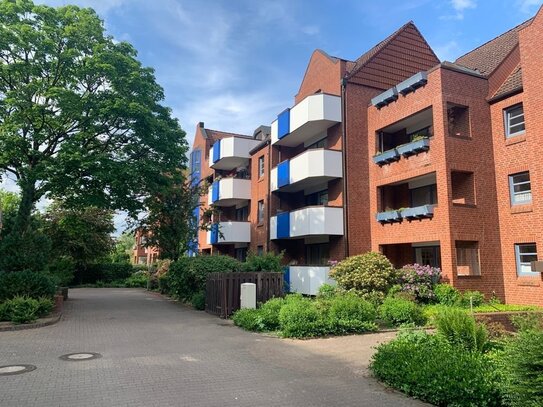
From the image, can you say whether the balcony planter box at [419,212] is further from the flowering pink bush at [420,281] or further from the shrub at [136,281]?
the shrub at [136,281]

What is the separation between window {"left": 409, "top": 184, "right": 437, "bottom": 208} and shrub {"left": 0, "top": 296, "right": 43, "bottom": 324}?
15.5 m

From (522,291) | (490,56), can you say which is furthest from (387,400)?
(490,56)

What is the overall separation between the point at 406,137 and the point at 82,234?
81.4 feet

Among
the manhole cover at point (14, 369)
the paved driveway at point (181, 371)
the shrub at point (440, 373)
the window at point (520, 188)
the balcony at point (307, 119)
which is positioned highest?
the balcony at point (307, 119)

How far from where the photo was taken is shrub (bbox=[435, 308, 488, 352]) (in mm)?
7586

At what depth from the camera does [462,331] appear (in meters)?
7.75

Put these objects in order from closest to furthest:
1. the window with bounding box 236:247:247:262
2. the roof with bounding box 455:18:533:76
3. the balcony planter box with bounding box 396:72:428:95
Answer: the balcony planter box with bounding box 396:72:428:95 < the roof with bounding box 455:18:533:76 < the window with bounding box 236:247:247:262

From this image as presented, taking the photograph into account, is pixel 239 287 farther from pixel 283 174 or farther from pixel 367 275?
pixel 283 174

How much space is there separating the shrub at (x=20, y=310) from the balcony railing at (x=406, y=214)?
45.5 ft

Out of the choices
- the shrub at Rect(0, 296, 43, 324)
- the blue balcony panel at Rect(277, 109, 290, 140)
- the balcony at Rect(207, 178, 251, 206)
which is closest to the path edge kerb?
the shrub at Rect(0, 296, 43, 324)

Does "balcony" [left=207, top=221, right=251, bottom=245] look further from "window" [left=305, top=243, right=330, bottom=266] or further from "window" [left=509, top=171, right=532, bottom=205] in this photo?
"window" [left=509, top=171, right=532, bottom=205]

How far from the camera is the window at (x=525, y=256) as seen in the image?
16156mm

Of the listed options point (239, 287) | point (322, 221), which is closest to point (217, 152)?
point (322, 221)

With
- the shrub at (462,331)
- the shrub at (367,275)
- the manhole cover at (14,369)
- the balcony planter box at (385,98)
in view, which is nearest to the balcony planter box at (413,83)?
the balcony planter box at (385,98)
